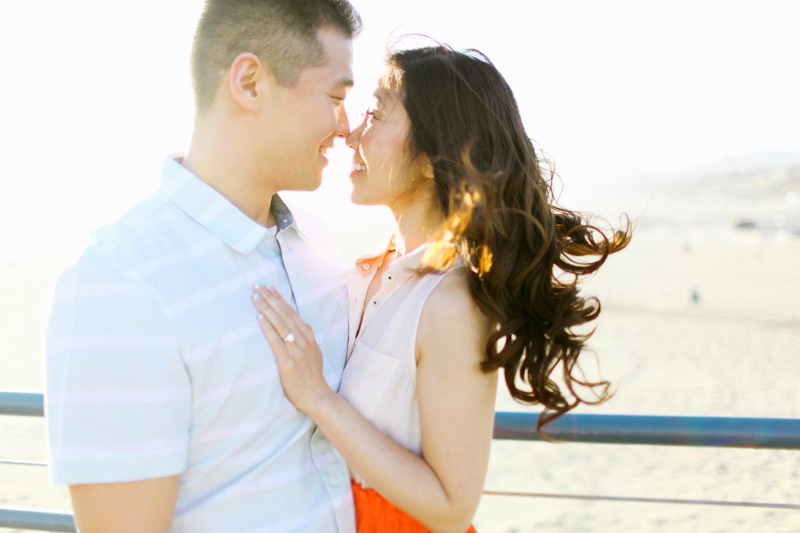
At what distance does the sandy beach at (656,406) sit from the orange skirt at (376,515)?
102 centimetres

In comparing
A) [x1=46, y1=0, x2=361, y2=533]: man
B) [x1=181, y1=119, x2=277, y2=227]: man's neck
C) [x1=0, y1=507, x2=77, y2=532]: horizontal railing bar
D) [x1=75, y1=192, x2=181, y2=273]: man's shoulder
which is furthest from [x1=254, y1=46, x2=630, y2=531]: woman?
[x1=0, y1=507, x2=77, y2=532]: horizontal railing bar

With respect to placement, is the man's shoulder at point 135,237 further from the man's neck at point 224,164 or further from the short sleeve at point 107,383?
the man's neck at point 224,164

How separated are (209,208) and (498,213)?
0.88 m

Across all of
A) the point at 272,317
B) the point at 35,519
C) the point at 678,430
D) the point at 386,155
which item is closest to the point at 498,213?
the point at 386,155

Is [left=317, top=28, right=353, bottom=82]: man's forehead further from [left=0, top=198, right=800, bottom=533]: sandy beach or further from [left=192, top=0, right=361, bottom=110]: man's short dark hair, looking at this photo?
[left=0, top=198, right=800, bottom=533]: sandy beach

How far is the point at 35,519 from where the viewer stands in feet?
7.96

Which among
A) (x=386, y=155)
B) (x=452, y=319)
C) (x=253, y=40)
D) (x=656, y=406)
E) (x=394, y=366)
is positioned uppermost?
(x=253, y=40)

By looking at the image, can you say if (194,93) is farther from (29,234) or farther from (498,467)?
(29,234)

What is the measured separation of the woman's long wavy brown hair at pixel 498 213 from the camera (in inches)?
80.4

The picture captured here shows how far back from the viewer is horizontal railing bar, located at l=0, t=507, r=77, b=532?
7.88 feet

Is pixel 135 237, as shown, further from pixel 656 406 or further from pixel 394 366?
pixel 656 406

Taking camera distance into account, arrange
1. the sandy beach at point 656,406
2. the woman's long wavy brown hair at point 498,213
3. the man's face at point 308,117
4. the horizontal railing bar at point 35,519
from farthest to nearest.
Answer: the sandy beach at point 656,406, the horizontal railing bar at point 35,519, the man's face at point 308,117, the woman's long wavy brown hair at point 498,213

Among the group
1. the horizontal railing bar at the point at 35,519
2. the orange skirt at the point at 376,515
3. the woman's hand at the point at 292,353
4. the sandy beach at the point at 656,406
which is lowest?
the sandy beach at the point at 656,406

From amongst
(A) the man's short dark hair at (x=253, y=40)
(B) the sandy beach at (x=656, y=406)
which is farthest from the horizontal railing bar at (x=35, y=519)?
(B) the sandy beach at (x=656, y=406)
